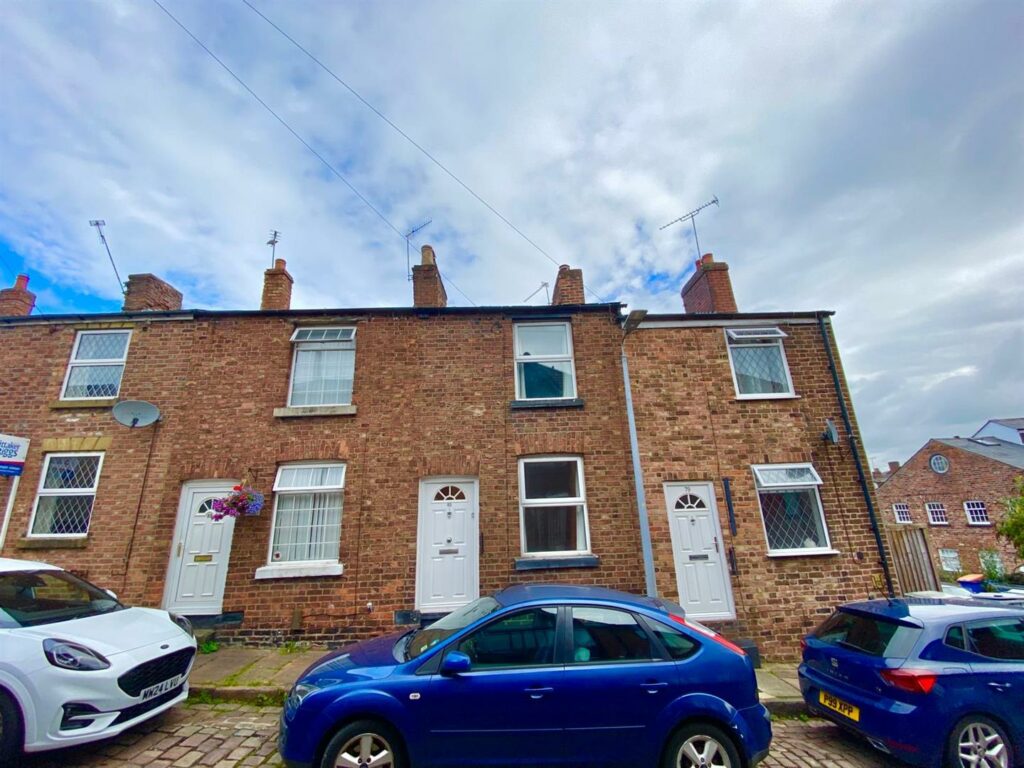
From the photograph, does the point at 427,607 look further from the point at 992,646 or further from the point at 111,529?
the point at 992,646

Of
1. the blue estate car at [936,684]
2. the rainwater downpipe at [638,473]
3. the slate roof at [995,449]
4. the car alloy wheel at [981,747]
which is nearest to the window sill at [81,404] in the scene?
the rainwater downpipe at [638,473]

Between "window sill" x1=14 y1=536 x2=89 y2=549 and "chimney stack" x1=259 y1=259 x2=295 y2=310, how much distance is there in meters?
4.99

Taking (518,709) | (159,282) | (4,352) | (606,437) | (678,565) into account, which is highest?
(159,282)

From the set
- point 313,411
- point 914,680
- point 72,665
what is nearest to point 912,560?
point 914,680

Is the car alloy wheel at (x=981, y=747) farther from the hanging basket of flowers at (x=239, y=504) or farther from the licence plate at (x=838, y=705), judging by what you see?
the hanging basket of flowers at (x=239, y=504)

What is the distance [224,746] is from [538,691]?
10.7ft

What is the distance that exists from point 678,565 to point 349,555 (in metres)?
5.54

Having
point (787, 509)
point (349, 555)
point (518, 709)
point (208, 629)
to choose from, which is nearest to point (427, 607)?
point (349, 555)

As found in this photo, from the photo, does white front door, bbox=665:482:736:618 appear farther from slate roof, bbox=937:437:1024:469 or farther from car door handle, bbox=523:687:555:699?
slate roof, bbox=937:437:1024:469

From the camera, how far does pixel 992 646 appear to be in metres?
4.23

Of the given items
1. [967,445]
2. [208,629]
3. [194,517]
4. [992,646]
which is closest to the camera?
[992,646]

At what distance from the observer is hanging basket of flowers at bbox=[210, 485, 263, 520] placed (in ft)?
23.7

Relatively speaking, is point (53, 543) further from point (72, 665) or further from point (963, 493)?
point (963, 493)

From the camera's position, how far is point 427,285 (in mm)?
9289
